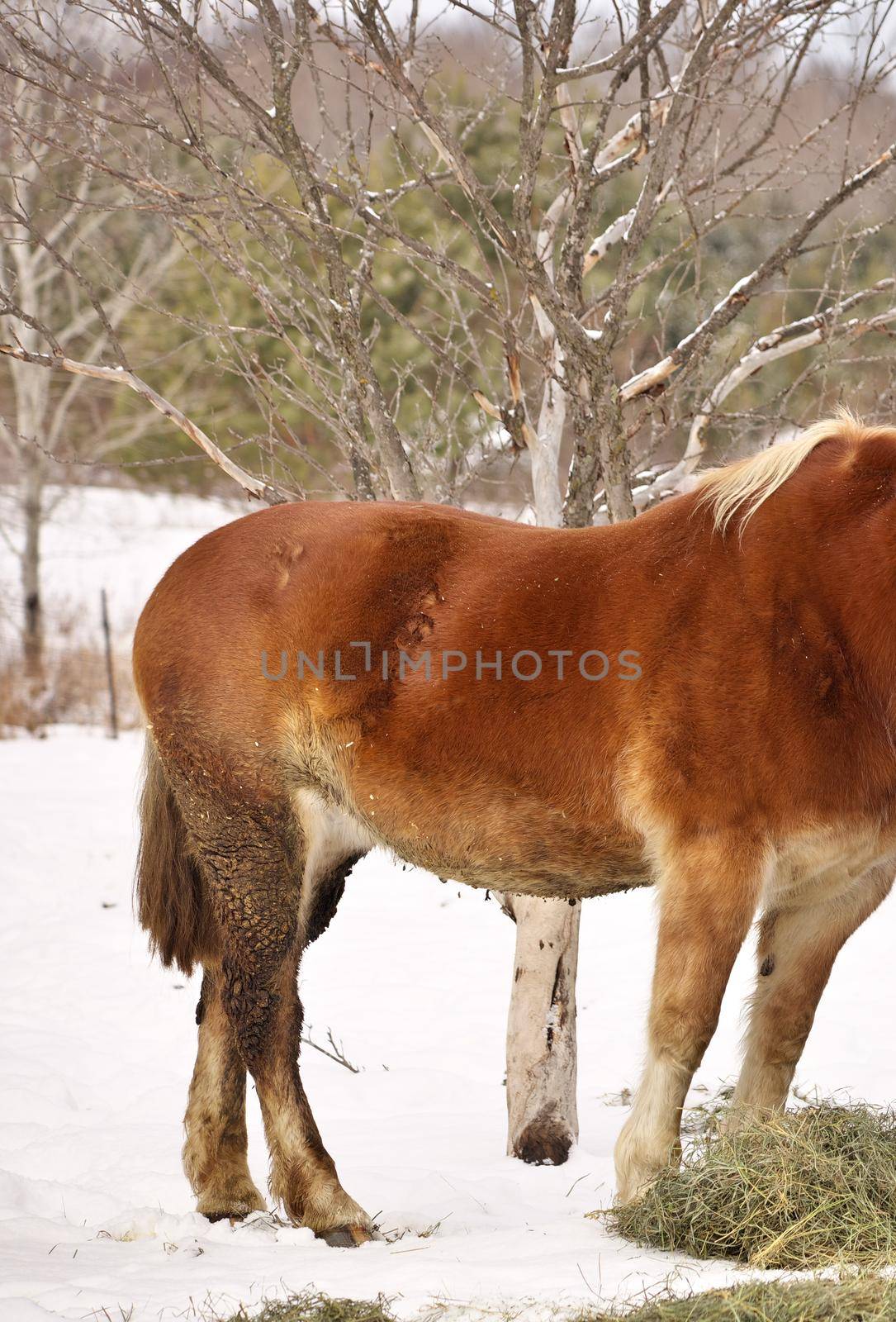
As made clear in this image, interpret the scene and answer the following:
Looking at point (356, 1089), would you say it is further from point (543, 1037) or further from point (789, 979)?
point (789, 979)

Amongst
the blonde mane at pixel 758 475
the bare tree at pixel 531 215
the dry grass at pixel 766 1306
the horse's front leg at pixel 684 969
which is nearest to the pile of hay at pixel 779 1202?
the horse's front leg at pixel 684 969

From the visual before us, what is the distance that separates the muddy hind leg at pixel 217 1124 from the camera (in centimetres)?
340

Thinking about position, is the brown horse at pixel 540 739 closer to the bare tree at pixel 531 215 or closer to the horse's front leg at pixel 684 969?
the horse's front leg at pixel 684 969

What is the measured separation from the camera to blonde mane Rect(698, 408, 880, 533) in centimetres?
294

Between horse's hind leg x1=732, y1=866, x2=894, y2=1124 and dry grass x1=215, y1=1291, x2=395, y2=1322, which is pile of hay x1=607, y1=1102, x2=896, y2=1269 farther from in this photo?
dry grass x1=215, y1=1291, x2=395, y2=1322

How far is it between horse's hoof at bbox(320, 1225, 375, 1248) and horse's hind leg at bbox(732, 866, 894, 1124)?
1.04m

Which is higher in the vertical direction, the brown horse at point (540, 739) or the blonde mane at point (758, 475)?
the blonde mane at point (758, 475)

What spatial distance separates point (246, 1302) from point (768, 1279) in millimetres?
1088

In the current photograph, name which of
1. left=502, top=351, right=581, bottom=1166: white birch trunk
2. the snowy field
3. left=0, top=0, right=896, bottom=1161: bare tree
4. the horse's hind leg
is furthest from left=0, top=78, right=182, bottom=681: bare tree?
the horse's hind leg

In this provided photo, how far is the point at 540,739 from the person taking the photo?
2.93 meters

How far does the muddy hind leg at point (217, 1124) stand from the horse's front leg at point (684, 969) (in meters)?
1.17

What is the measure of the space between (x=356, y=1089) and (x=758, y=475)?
3.23 meters

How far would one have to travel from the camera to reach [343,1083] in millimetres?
5043

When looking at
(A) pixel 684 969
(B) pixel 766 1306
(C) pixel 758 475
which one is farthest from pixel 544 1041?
(C) pixel 758 475
